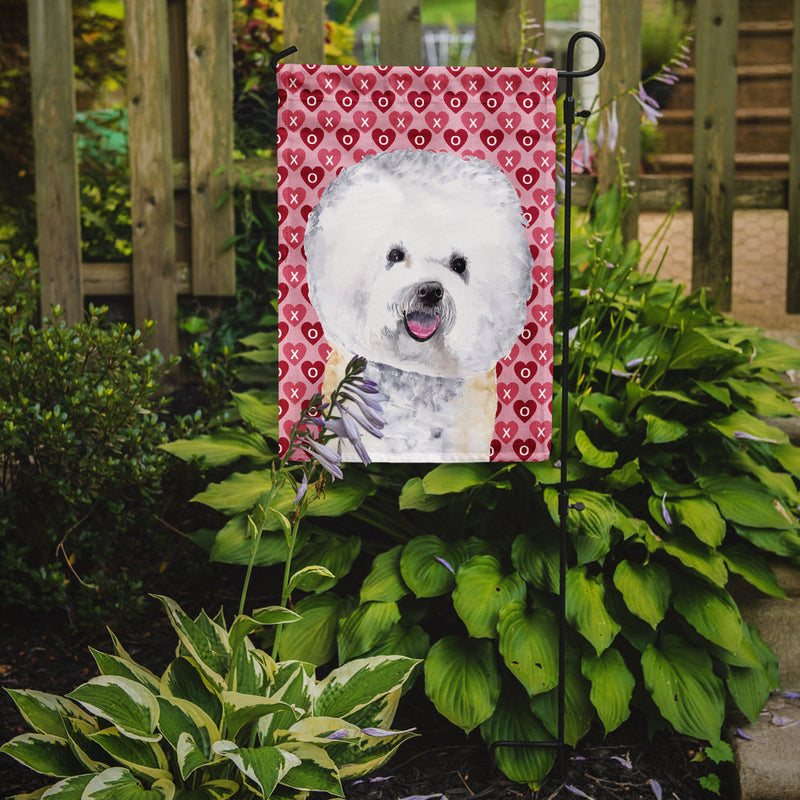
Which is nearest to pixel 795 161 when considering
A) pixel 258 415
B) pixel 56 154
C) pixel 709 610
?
pixel 709 610

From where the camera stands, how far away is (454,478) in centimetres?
216

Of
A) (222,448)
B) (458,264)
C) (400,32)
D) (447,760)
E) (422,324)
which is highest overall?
(400,32)

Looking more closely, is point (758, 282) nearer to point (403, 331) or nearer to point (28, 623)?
point (403, 331)

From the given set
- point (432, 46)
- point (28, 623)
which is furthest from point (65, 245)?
point (432, 46)

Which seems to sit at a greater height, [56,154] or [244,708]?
[56,154]

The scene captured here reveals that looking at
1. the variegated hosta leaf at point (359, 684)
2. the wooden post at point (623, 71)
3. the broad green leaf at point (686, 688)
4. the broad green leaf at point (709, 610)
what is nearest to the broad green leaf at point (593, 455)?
the broad green leaf at point (709, 610)

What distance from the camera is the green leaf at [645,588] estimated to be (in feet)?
6.65

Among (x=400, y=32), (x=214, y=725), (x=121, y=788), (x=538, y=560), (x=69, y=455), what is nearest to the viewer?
(x=121, y=788)

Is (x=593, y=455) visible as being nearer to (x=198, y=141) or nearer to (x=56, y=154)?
(x=198, y=141)

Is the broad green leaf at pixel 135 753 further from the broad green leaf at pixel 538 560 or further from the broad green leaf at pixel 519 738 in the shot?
the broad green leaf at pixel 538 560

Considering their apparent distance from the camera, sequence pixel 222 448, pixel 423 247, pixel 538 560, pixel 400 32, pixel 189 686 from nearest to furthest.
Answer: pixel 189 686
pixel 423 247
pixel 538 560
pixel 222 448
pixel 400 32

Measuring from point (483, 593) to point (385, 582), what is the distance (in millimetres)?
256

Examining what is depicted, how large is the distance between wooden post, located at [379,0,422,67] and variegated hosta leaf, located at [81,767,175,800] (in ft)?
8.51

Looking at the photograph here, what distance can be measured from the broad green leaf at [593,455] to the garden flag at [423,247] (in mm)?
281
